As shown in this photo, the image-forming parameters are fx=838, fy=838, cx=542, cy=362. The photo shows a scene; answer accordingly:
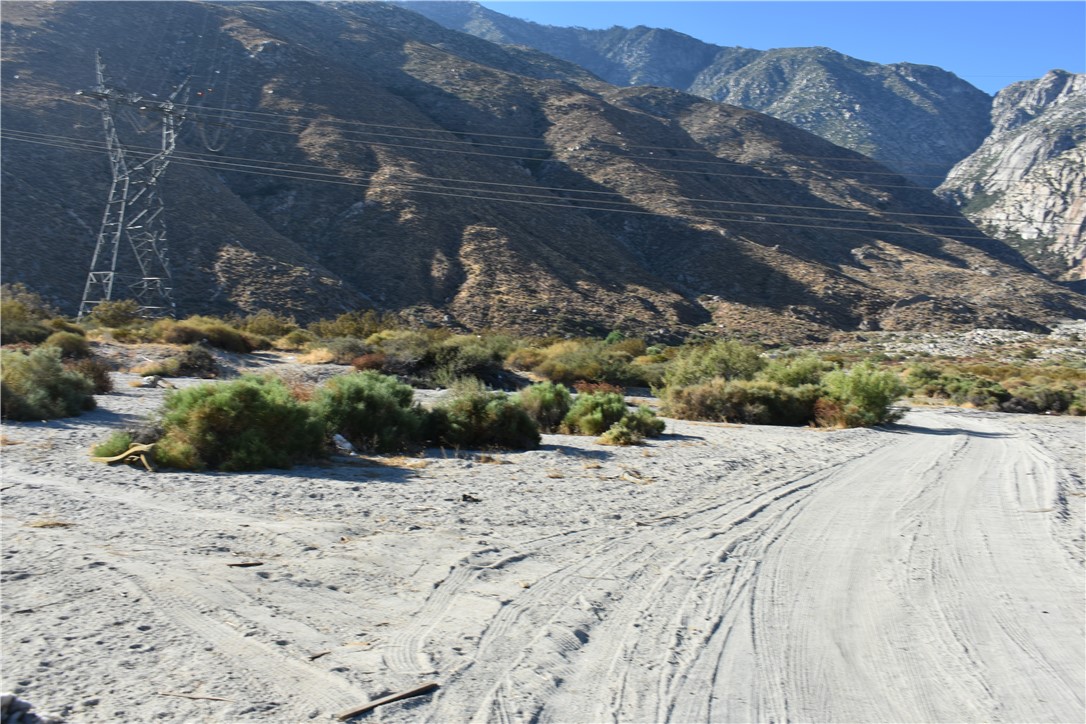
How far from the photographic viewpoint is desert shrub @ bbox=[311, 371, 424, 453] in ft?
46.8

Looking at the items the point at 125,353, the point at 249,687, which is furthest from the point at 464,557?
the point at 125,353

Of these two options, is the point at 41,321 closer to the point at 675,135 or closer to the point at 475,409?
the point at 475,409

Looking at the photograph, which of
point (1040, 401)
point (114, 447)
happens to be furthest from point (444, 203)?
point (114, 447)

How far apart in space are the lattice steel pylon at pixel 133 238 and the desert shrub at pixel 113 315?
1701 millimetres

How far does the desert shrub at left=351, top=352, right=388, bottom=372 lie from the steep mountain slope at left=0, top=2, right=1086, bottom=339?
1904 cm

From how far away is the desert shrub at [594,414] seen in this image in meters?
19.0

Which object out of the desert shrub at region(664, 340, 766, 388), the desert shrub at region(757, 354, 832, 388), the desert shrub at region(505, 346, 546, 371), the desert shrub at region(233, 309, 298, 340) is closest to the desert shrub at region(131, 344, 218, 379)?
the desert shrub at region(233, 309, 298, 340)

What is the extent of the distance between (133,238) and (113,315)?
1060cm

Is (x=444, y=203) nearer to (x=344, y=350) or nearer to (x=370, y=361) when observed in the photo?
(x=344, y=350)

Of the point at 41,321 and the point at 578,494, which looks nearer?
the point at 578,494

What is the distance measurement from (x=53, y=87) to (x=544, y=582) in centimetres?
6533

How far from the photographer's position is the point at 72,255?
46.4 meters

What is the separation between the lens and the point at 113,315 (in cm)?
3738

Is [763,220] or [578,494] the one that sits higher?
[763,220]
